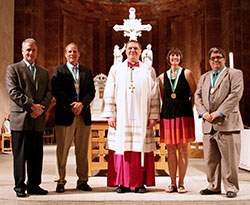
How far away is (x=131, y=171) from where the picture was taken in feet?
11.7

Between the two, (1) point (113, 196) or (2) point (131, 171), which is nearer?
(1) point (113, 196)

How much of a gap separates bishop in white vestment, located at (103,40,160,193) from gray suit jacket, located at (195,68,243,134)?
1.93 feet

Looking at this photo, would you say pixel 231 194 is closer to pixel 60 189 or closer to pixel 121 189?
pixel 121 189

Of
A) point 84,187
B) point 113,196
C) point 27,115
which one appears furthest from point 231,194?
point 27,115

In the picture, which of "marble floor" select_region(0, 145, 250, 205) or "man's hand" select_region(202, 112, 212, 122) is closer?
"marble floor" select_region(0, 145, 250, 205)

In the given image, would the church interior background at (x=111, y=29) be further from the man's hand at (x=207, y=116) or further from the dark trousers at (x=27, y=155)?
the man's hand at (x=207, y=116)

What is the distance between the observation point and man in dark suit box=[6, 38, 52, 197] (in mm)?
3359

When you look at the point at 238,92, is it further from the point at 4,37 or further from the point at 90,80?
the point at 4,37

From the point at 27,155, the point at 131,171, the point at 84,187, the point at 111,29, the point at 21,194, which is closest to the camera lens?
the point at 21,194

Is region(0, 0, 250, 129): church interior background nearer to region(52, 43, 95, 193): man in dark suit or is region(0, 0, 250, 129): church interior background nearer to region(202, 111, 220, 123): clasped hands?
region(52, 43, 95, 193): man in dark suit

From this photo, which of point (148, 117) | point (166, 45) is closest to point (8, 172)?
point (148, 117)

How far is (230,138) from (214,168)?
0.42 metres

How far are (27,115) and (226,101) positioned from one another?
7.24 feet

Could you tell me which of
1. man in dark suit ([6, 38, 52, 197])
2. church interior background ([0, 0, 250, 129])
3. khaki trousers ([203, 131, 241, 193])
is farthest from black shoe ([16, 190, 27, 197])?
church interior background ([0, 0, 250, 129])
